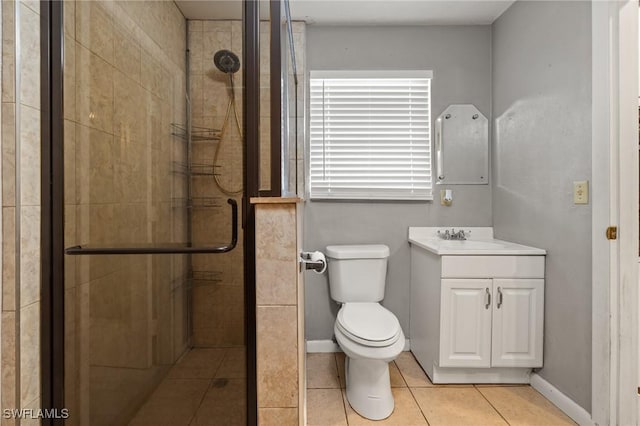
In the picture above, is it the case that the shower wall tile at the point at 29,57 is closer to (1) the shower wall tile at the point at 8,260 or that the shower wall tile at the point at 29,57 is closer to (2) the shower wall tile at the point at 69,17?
(2) the shower wall tile at the point at 69,17

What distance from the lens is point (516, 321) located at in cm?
186

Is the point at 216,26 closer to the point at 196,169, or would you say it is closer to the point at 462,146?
the point at 196,169

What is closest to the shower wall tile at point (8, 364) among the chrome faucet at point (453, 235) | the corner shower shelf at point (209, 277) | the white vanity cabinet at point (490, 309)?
the corner shower shelf at point (209, 277)

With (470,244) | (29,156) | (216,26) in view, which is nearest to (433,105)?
(470,244)

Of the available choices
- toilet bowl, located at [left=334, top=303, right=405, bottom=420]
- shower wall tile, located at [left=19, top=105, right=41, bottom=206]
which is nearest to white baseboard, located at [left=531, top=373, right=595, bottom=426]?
toilet bowl, located at [left=334, top=303, right=405, bottom=420]

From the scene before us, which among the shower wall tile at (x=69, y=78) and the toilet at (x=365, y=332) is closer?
the shower wall tile at (x=69, y=78)

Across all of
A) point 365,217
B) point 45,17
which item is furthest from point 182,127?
point 365,217

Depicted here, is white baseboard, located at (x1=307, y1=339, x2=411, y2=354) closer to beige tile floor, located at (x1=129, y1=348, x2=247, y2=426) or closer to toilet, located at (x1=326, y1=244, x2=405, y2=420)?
toilet, located at (x1=326, y1=244, x2=405, y2=420)

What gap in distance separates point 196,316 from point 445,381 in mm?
1579

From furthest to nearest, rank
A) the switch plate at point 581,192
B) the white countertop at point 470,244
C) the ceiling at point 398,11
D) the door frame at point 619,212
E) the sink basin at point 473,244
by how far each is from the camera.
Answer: the ceiling at point 398,11, the sink basin at point 473,244, the white countertop at point 470,244, the switch plate at point 581,192, the door frame at point 619,212

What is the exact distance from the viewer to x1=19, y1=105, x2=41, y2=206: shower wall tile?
1.07 meters

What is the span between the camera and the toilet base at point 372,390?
1.62m

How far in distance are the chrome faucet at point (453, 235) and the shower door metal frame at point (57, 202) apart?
1674 mm

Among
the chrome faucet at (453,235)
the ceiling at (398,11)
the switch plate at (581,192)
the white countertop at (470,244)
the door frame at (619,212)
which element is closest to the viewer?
the door frame at (619,212)
